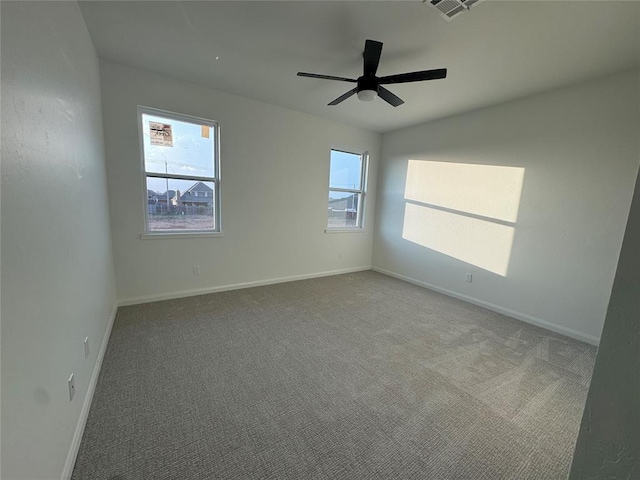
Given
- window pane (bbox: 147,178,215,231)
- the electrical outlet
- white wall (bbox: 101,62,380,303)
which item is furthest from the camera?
window pane (bbox: 147,178,215,231)

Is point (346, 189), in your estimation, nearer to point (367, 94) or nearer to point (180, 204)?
point (367, 94)

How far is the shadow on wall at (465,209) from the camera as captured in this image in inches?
130

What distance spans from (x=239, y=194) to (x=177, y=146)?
3.02 ft

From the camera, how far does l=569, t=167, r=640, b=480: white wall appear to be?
0.57m

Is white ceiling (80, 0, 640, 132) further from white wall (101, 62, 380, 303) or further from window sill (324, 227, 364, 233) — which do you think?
window sill (324, 227, 364, 233)

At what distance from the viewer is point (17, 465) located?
817 mm

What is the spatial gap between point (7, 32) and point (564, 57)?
3560mm

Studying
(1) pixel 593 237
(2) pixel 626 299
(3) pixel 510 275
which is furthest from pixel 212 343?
(1) pixel 593 237

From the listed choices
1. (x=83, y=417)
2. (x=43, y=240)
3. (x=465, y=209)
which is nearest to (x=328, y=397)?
(x=83, y=417)

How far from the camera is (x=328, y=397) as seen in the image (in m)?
1.78

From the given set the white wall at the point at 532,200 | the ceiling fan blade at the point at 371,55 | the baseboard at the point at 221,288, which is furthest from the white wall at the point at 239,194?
the ceiling fan blade at the point at 371,55

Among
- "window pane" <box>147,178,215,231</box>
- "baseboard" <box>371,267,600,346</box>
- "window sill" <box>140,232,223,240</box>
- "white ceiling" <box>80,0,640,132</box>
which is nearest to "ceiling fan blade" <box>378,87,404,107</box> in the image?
"white ceiling" <box>80,0,640,132</box>

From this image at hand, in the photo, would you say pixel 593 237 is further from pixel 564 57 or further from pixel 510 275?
pixel 564 57

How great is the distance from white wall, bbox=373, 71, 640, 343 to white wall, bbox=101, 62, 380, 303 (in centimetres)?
139
